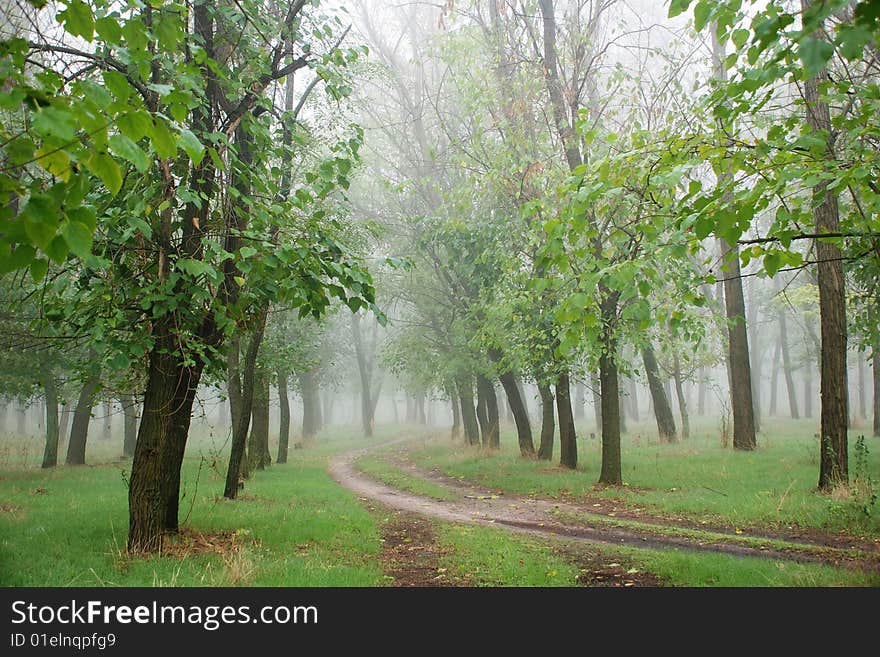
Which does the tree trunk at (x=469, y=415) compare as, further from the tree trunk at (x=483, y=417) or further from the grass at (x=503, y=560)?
the grass at (x=503, y=560)

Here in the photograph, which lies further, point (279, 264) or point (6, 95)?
point (279, 264)

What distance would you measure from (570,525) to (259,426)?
38.0 feet

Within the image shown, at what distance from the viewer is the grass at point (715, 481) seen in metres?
8.84

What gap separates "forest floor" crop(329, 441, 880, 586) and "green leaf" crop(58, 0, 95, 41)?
5.93 meters

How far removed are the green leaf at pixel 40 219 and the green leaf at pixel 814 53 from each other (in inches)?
120

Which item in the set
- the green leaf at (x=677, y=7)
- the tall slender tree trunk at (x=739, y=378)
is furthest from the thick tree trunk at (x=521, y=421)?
the green leaf at (x=677, y=7)

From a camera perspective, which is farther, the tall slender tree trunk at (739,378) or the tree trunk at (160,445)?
the tall slender tree trunk at (739,378)

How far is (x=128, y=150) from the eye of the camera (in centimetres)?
228

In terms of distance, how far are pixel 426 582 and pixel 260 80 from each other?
6851 mm

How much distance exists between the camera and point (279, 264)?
5.83 metres

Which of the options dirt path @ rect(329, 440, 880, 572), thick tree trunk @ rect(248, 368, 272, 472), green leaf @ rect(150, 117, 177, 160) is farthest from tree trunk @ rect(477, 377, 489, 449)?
green leaf @ rect(150, 117, 177, 160)

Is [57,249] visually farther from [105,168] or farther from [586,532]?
[586,532]
